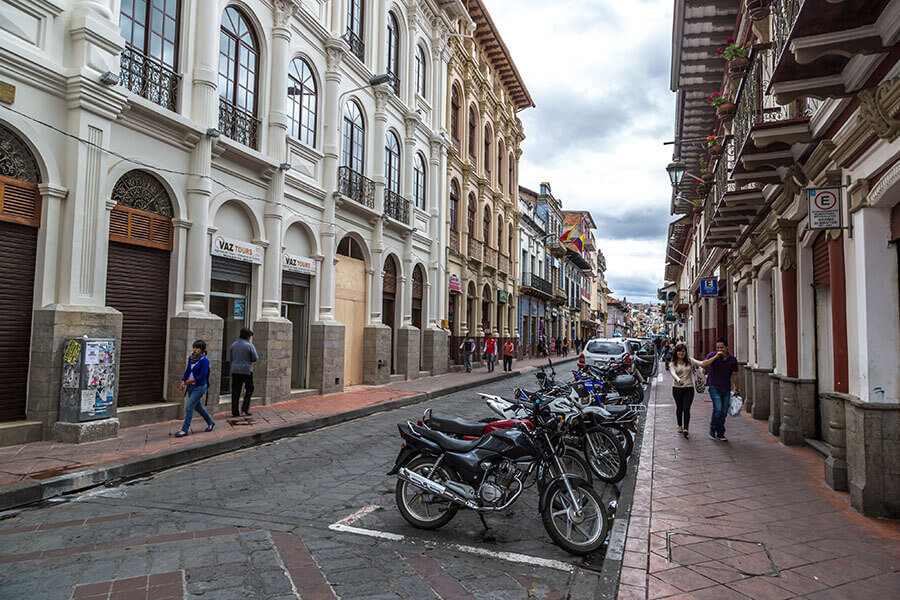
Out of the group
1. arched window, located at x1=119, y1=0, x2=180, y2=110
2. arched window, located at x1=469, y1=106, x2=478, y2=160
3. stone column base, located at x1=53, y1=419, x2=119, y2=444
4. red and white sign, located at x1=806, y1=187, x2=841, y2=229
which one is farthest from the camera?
arched window, located at x1=469, y1=106, x2=478, y2=160

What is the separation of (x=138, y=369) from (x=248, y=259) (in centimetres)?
352

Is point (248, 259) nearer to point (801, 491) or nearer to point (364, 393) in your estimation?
point (364, 393)

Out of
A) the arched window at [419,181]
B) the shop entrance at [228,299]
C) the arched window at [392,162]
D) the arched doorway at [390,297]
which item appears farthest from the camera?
the arched window at [419,181]

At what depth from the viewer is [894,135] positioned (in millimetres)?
5105

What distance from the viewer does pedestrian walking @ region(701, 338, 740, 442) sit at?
9773 millimetres

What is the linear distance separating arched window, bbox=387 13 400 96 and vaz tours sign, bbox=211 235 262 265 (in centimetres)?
894

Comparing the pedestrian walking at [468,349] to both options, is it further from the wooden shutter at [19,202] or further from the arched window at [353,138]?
the wooden shutter at [19,202]

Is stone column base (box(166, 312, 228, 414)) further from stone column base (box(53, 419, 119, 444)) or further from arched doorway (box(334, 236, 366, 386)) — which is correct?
arched doorway (box(334, 236, 366, 386))

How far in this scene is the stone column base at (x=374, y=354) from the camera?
709 inches

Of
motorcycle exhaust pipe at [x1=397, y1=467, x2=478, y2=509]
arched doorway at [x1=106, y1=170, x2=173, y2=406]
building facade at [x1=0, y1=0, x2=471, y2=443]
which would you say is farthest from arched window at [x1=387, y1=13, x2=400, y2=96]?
motorcycle exhaust pipe at [x1=397, y1=467, x2=478, y2=509]

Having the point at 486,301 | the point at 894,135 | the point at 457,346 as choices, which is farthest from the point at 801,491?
the point at 486,301

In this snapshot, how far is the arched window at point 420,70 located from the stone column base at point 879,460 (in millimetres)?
19096

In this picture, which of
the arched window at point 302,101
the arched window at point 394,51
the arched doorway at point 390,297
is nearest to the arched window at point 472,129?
the arched window at point 394,51

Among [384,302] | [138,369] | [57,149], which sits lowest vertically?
[138,369]
